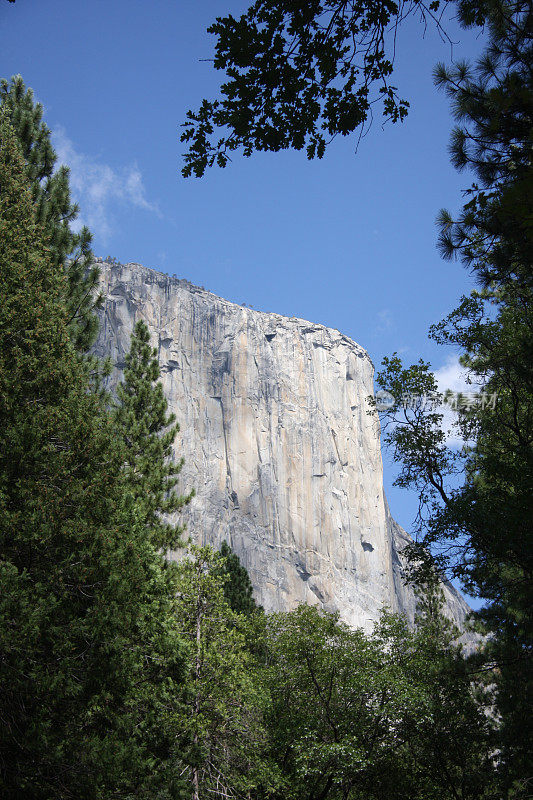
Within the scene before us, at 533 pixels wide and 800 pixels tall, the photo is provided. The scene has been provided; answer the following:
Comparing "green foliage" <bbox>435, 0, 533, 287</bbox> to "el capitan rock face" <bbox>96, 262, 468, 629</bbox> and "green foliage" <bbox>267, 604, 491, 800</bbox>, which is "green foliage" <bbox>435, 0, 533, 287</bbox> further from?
"el capitan rock face" <bbox>96, 262, 468, 629</bbox>

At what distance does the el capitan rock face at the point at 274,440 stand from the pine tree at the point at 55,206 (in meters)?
67.7

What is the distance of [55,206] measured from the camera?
16312mm

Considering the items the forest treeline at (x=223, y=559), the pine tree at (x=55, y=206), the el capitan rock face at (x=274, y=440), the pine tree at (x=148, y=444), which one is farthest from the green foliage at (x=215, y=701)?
the el capitan rock face at (x=274, y=440)

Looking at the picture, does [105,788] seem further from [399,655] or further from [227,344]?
[227,344]

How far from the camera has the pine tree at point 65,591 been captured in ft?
26.6

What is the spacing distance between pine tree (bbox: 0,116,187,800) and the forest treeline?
4 cm

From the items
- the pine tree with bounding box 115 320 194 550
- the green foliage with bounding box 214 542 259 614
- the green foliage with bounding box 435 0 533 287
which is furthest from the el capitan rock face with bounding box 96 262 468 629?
the green foliage with bounding box 435 0 533 287

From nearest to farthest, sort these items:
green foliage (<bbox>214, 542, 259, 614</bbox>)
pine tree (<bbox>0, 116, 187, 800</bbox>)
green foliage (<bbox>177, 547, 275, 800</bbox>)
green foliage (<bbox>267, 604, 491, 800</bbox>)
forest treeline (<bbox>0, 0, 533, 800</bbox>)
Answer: forest treeline (<bbox>0, 0, 533, 800</bbox>) < pine tree (<bbox>0, 116, 187, 800</bbox>) < green foliage (<bbox>177, 547, 275, 800</bbox>) < green foliage (<bbox>267, 604, 491, 800</bbox>) < green foliage (<bbox>214, 542, 259, 614</bbox>)

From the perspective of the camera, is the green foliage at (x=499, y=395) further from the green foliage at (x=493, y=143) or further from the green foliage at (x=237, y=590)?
the green foliage at (x=237, y=590)

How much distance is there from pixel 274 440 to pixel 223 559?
78.0 m

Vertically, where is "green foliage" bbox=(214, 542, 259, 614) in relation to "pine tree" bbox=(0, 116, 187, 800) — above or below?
above

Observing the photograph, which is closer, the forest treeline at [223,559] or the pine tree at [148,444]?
the forest treeline at [223,559]

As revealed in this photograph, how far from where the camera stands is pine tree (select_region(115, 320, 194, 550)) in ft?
59.8

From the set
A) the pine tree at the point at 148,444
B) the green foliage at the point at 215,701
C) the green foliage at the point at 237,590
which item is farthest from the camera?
the green foliage at the point at 237,590
